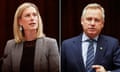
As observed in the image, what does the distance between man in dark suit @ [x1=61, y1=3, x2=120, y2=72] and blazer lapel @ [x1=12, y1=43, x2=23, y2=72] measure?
228 millimetres

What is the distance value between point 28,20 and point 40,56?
0.66ft

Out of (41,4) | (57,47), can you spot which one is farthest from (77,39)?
(41,4)

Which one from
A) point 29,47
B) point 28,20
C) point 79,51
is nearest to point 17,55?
point 29,47

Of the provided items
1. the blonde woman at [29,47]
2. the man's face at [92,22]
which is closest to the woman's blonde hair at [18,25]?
the blonde woman at [29,47]

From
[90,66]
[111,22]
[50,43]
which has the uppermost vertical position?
[111,22]

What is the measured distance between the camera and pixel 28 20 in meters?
1.42

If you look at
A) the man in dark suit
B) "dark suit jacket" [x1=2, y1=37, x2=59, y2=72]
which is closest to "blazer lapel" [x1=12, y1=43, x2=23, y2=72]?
"dark suit jacket" [x1=2, y1=37, x2=59, y2=72]

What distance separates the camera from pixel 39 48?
1.45 m

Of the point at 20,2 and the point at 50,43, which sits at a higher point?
the point at 20,2

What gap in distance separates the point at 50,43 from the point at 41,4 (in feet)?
0.71

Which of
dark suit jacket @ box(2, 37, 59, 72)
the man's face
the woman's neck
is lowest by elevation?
dark suit jacket @ box(2, 37, 59, 72)

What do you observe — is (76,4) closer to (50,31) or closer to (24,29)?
(50,31)

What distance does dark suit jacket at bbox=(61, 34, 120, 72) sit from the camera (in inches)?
54.6

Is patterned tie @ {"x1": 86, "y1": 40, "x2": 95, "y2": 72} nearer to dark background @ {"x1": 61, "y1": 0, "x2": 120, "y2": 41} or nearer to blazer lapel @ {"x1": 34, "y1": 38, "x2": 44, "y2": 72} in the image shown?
dark background @ {"x1": 61, "y1": 0, "x2": 120, "y2": 41}
